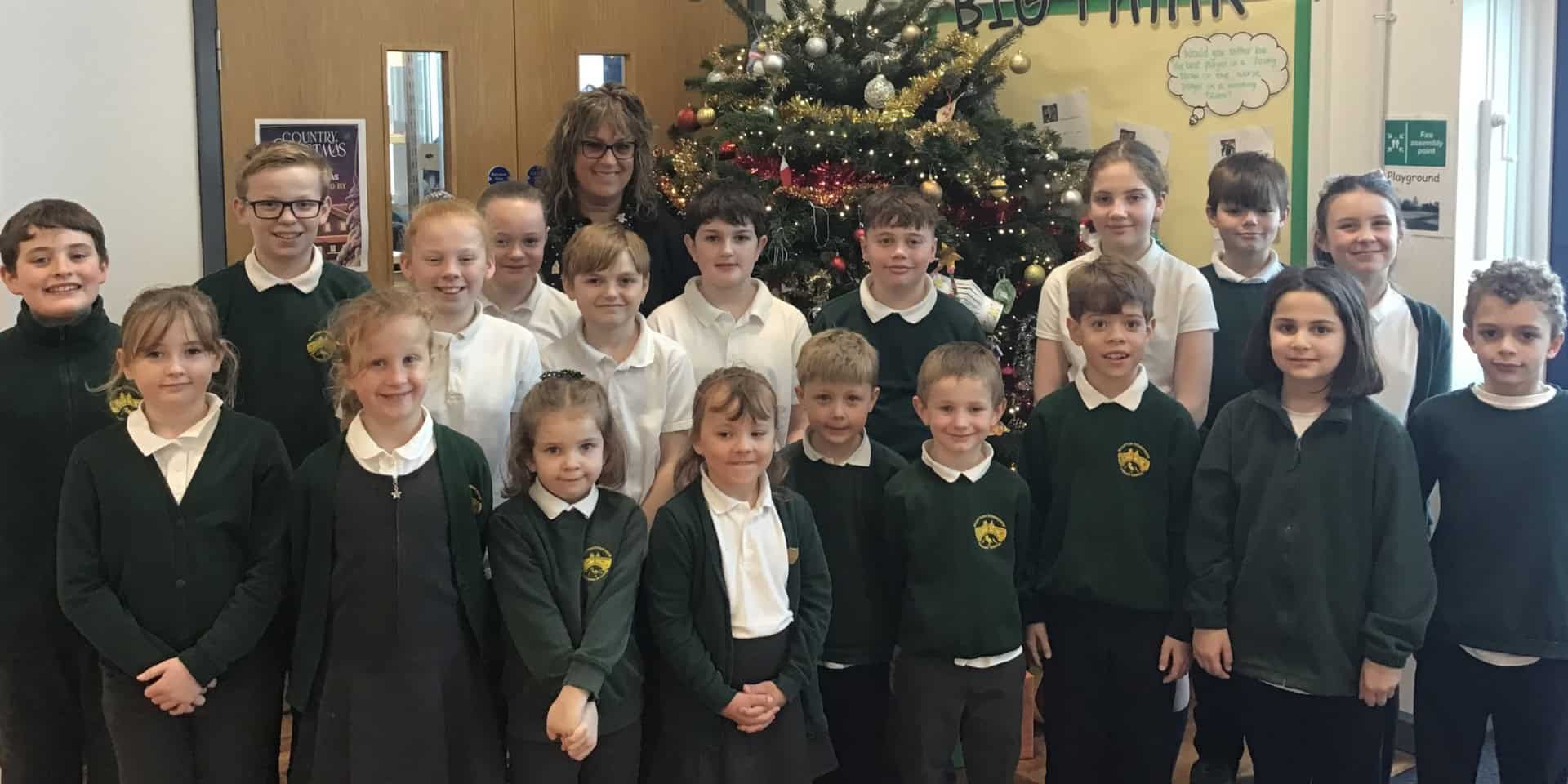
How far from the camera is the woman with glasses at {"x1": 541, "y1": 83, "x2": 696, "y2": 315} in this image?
9.56 ft

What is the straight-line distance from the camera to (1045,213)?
12.3 feet

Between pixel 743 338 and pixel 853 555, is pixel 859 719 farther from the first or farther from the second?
pixel 743 338

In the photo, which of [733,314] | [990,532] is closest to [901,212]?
[733,314]

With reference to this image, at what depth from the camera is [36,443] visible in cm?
235

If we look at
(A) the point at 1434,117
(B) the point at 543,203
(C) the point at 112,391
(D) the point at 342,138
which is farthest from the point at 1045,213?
(C) the point at 112,391

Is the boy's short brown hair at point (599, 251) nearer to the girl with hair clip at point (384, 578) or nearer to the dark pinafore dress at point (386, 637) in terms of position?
the girl with hair clip at point (384, 578)

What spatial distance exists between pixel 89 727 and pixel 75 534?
0.48 metres

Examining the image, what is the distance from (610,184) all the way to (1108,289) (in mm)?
1141

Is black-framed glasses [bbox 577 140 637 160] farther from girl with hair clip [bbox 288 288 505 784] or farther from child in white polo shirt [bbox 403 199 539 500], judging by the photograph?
girl with hair clip [bbox 288 288 505 784]

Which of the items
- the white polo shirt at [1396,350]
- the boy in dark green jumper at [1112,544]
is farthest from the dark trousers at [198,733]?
the white polo shirt at [1396,350]

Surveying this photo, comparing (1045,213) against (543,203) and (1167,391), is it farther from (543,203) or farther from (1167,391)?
(543,203)

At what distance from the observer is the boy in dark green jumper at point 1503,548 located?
226cm

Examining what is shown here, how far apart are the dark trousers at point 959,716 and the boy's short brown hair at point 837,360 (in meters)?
0.52

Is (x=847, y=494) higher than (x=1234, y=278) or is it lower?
lower
